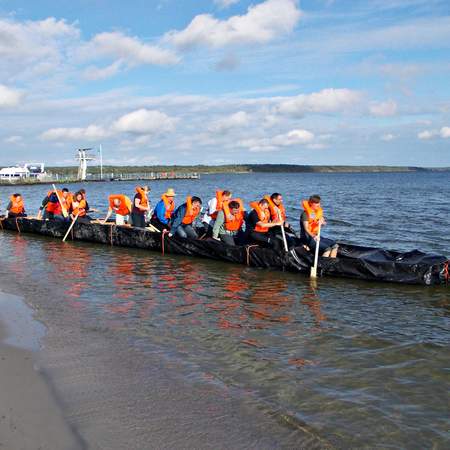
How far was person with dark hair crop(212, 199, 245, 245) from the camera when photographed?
13422mm

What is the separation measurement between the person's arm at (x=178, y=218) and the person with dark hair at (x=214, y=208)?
0.79 m

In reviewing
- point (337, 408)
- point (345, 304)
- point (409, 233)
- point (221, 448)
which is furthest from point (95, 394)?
point (409, 233)

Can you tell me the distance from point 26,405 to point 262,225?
890 cm

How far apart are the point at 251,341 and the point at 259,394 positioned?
1.69 m

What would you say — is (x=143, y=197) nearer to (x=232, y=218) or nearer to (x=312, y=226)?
(x=232, y=218)

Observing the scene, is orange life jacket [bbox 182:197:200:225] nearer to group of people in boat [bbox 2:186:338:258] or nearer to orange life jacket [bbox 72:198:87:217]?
group of people in boat [bbox 2:186:338:258]

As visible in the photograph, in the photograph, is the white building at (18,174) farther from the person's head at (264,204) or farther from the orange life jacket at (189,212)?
the person's head at (264,204)

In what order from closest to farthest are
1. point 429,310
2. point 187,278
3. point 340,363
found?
point 340,363 < point 429,310 < point 187,278

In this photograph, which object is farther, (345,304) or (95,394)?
(345,304)

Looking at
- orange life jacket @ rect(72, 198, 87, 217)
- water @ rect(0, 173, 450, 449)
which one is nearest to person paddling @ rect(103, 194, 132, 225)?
orange life jacket @ rect(72, 198, 87, 217)

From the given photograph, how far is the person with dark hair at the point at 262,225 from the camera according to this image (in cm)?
1302

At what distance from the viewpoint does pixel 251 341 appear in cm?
703

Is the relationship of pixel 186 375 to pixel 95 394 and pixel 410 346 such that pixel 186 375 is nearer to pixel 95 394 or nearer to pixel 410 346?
pixel 95 394

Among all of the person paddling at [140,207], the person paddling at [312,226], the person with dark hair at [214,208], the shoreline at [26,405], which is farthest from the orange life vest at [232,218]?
the shoreline at [26,405]
